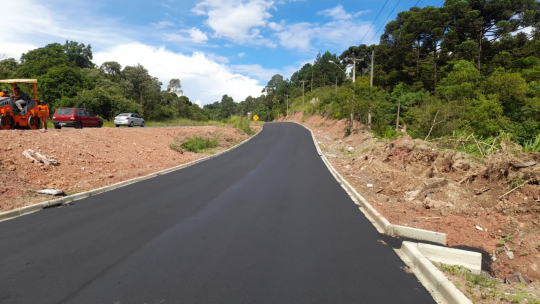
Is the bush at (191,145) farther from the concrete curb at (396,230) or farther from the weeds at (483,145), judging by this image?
the weeds at (483,145)

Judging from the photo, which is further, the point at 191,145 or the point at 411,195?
the point at 191,145

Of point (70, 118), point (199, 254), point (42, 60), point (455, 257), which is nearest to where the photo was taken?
point (455, 257)

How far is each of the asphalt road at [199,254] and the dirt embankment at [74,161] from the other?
1656 millimetres

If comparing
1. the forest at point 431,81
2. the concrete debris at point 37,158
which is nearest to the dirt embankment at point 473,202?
the forest at point 431,81

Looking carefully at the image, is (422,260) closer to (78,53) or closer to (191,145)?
(191,145)

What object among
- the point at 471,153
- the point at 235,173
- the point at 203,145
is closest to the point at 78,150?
the point at 235,173

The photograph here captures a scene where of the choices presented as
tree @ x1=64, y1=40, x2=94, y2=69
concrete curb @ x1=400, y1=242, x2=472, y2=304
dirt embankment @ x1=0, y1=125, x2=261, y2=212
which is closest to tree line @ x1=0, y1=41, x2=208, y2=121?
tree @ x1=64, y1=40, x2=94, y2=69

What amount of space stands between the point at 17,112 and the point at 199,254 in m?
14.9

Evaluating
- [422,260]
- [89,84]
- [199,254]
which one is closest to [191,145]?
[199,254]

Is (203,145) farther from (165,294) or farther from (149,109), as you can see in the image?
(149,109)

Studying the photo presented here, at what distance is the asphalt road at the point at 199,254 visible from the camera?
12.2 ft

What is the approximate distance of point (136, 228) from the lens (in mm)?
6020

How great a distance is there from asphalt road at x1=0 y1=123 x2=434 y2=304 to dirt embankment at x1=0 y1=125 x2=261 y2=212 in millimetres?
1656

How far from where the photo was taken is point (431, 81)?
43156mm
